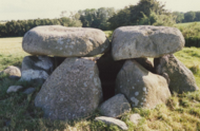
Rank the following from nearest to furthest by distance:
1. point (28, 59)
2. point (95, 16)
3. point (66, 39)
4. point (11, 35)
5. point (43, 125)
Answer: point (43, 125) → point (66, 39) → point (28, 59) → point (11, 35) → point (95, 16)

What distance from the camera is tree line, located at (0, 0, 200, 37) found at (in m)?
19.6

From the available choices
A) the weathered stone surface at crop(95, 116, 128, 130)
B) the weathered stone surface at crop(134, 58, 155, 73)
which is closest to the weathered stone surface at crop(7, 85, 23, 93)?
the weathered stone surface at crop(95, 116, 128, 130)

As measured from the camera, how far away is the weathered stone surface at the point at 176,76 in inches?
219

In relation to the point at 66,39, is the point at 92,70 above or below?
below

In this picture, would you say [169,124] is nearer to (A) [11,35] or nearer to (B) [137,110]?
(B) [137,110]

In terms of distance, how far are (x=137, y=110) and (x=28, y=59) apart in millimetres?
4698

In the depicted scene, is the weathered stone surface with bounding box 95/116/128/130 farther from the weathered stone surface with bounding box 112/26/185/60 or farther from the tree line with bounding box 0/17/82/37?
the tree line with bounding box 0/17/82/37

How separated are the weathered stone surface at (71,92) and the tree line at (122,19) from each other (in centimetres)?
1476

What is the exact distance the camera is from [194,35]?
1598cm

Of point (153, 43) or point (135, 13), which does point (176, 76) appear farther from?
point (135, 13)

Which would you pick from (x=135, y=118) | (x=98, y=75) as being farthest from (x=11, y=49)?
(x=135, y=118)

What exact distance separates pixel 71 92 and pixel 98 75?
3.41ft

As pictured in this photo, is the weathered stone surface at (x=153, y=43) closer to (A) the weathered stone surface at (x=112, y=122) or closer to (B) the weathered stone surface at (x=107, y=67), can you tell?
(B) the weathered stone surface at (x=107, y=67)

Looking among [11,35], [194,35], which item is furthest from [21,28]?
[194,35]
